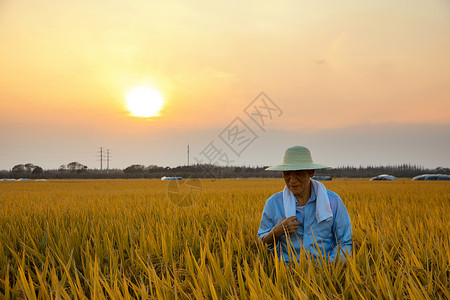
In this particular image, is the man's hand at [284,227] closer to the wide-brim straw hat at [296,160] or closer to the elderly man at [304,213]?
the elderly man at [304,213]

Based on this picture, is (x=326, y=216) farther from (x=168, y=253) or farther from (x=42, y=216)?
(x=42, y=216)

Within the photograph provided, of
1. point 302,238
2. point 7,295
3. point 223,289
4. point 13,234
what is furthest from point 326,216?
point 13,234

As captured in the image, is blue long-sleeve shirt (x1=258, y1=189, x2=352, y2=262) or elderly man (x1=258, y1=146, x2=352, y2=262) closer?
elderly man (x1=258, y1=146, x2=352, y2=262)

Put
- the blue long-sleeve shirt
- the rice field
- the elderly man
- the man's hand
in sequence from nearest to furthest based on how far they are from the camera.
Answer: the rice field, the man's hand, the elderly man, the blue long-sleeve shirt

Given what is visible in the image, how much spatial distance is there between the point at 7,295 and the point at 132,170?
62.7 metres

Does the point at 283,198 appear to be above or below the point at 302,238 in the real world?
above

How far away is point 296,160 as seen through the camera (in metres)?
2.81

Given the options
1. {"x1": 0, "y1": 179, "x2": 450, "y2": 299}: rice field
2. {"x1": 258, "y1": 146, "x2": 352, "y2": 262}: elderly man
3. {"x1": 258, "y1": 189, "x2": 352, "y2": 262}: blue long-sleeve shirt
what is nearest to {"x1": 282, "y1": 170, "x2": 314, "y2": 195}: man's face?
{"x1": 258, "y1": 146, "x2": 352, "y2": 262}: elderly man

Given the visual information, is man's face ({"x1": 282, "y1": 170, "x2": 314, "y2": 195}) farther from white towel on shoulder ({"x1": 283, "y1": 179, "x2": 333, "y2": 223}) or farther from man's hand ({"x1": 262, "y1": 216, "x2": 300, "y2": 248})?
man's hand ({"x1": 262, "y1": 216, "x2": 300, "y2": 248})

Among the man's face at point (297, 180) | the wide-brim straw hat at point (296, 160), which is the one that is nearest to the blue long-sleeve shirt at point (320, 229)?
the man's face at point (297, 180)

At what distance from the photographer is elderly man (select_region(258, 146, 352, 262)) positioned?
2.81 meters

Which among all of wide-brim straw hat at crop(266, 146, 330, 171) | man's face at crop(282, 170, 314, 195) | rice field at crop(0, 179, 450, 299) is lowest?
rice field at crop(0, 179, 450, 299)

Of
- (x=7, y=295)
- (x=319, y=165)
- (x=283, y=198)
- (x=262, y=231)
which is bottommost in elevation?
(x=7, y=295)

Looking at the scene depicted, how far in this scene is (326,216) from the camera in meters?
2.84
